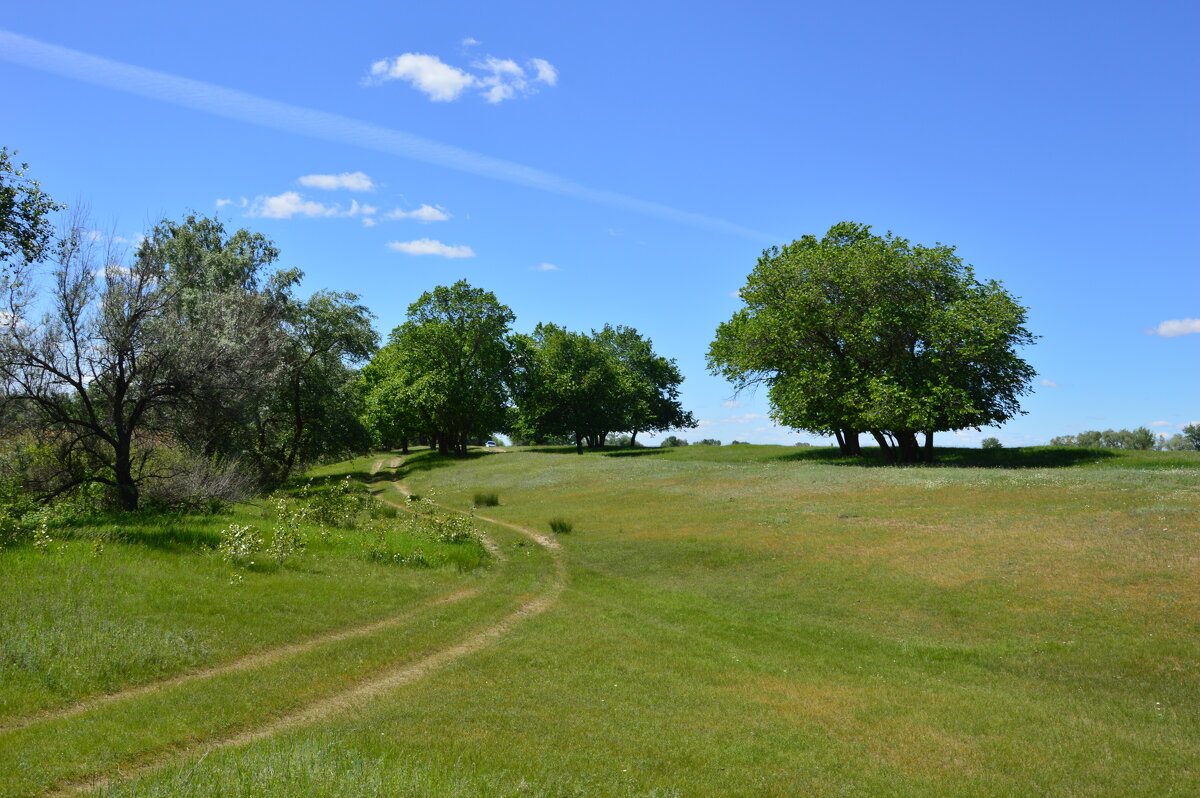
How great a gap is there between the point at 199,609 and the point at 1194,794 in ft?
55.6

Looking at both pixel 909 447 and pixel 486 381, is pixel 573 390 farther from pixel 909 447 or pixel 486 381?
pixel 909 447

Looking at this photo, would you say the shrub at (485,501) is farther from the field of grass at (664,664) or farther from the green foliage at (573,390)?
the green foliage at (573,390)

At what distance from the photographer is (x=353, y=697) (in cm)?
1153

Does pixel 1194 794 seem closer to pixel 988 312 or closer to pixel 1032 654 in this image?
pixel 1032 654

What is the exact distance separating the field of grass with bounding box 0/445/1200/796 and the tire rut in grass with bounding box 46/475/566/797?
8 cm

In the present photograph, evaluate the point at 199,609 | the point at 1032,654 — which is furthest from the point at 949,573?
the point at 199,609

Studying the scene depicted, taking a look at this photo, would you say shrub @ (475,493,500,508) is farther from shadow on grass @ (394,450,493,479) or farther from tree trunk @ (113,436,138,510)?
shadow on grass @ (394,450,493,479)

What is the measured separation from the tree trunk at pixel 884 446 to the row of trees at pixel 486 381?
3619 centimetres

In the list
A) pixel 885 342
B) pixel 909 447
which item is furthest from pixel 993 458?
pixel 885 342

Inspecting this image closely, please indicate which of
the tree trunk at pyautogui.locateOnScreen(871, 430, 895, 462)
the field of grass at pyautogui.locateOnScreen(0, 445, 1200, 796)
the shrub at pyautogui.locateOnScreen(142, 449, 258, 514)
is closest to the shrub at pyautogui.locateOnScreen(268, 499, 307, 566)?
the field of grass at pyautogui.locateOnScreen(0, 445, 1200, 796)

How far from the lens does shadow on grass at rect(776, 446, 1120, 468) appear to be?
44781mm

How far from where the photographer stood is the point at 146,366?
24141 mm

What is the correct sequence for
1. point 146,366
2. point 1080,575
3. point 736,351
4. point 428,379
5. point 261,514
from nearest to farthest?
point 1080,575 < point 146,366 < point 261,514 < point 736,351 < point 428,379

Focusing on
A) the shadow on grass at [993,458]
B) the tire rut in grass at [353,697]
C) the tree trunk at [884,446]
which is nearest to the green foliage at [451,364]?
the shadow on grass at [993,458]
